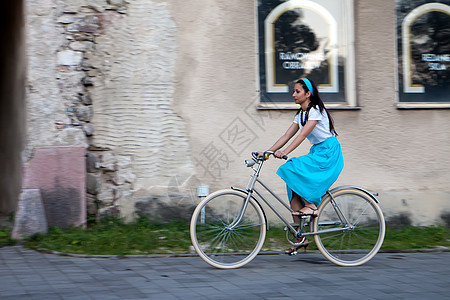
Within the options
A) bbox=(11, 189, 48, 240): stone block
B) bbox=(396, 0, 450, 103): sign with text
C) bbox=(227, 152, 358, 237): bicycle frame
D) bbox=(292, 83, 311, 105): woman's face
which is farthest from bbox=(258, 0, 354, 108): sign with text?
bbox=(11, 189, 48, 240): stone block

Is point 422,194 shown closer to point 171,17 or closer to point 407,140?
point 407,140

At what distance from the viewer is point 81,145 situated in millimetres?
7305

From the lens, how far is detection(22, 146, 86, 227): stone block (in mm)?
7016

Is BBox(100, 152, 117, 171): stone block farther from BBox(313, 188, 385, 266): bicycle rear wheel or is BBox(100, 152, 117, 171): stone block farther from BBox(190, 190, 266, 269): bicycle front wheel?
BBox(313, 188, 385, 266): bicycle rear wheel

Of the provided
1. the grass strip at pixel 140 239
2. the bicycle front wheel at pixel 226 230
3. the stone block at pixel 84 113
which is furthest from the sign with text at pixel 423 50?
the stone block at pixel 84 113

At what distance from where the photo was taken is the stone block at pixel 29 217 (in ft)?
21.9

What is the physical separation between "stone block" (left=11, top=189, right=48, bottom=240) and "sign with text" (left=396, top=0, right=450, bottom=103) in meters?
5.01

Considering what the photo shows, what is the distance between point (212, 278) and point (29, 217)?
2.77 metres

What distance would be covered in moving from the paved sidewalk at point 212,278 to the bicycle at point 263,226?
0.15m

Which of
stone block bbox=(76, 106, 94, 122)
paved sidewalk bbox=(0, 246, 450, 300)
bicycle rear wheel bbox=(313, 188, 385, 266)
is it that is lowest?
paved sidewalk bbox=(0, 246, 450, 300)

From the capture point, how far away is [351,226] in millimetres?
5793

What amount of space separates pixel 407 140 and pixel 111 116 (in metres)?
4.03

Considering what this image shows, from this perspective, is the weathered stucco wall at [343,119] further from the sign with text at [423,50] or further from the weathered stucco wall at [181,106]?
the sign with text at [423,50]

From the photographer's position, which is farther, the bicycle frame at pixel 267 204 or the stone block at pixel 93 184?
the stone block at pixel 93 184
